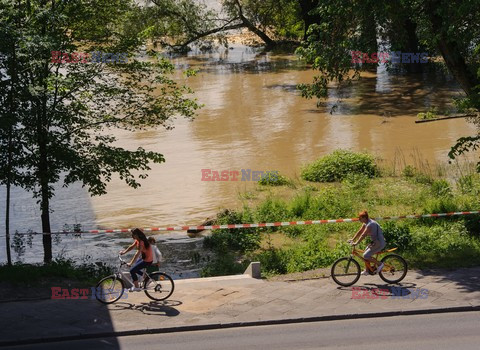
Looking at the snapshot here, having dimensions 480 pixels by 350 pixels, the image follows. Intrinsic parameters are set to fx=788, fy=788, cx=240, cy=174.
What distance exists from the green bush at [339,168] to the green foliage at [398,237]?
676cm

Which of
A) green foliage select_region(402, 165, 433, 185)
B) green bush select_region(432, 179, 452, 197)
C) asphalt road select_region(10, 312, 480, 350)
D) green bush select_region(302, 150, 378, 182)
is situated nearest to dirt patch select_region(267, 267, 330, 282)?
asphalt road select_region(10, 312, 480, 350)

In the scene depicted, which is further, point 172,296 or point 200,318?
point 172,296

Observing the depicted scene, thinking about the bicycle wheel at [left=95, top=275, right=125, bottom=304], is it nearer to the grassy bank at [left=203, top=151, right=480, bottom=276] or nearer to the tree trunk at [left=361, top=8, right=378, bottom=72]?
the grassy bank at [left=203, top=151, right=480, bottom=276]

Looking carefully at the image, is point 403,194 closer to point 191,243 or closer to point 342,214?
point 342,214

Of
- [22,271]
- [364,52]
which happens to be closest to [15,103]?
[22,271]

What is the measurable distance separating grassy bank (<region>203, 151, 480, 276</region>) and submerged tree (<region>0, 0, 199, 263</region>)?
316 cm

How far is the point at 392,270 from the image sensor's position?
47.8 feet

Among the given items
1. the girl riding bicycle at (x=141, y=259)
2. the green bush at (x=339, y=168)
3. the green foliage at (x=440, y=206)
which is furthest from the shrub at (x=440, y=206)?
the girl riding bicycle at (x=141, y=259)

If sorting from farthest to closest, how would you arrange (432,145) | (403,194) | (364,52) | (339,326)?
(432,145) < (403,194) < (364,52) < (339,326)

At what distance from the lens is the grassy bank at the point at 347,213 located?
650 inches

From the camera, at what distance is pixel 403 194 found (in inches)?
841

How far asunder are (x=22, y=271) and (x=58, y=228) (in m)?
6.63

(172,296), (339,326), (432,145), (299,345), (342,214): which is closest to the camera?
(299,345)

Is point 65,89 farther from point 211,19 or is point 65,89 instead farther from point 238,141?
point 211,19
